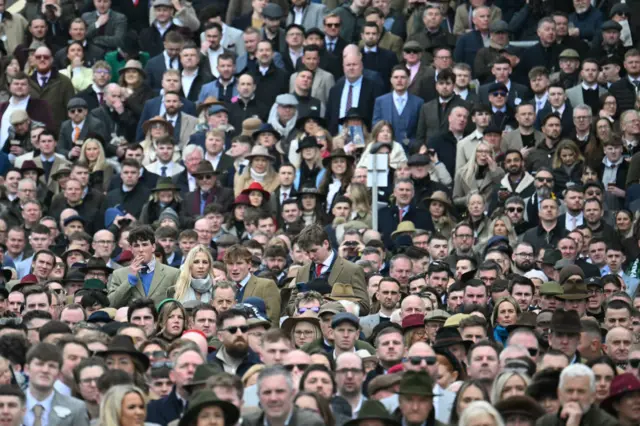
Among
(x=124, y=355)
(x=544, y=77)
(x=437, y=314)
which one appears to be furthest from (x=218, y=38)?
(x=124, y=355)

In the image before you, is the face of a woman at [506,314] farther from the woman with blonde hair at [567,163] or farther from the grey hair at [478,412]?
the woman with blonde hair at [567,163]

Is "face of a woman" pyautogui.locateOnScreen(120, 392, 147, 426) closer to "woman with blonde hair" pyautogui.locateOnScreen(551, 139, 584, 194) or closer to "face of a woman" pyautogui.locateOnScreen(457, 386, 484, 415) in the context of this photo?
"face of a woman" pyautogui.locateOnScreen(457, 386, 484, 415)

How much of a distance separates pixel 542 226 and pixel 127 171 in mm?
5515

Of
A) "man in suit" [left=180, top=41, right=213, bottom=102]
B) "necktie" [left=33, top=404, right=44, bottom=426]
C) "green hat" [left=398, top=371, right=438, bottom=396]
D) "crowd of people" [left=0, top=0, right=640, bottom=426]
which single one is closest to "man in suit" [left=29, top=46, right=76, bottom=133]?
"crowd of people" [left=0, top=0, right=640, bottom=426]

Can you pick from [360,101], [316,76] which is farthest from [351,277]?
[316,76]

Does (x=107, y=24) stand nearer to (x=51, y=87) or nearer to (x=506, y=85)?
(x=51, y=87)

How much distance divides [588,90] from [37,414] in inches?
518

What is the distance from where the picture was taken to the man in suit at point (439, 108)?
2620 cm

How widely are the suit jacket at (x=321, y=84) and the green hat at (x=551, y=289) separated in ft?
24.5

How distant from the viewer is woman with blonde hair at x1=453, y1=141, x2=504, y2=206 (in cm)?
2466

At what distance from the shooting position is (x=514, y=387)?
595 inches

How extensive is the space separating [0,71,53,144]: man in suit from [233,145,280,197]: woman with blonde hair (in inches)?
141

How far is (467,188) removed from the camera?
2488 cm

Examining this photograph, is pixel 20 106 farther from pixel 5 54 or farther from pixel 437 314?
pixel 437 314
